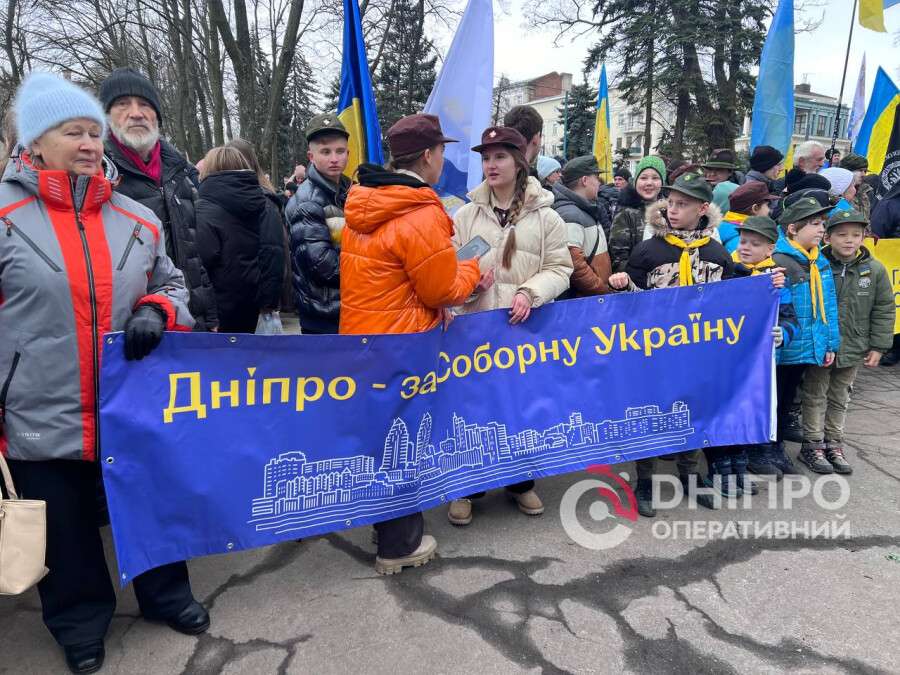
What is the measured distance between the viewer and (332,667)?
2.22m

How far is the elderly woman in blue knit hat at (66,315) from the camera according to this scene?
201 centimetres

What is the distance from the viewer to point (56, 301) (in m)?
2.01

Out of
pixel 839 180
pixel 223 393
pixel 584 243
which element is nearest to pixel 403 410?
pixel 223 393

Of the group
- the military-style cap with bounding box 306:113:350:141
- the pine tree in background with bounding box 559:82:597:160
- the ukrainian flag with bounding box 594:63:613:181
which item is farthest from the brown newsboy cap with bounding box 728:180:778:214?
the pine tree in background with bounding box 559:82:597:160

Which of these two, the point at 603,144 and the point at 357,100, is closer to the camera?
the point at 357,100

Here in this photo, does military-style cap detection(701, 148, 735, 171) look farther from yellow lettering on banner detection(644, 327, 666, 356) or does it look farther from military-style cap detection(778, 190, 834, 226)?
yellow lettering on banner detection(644, 327, 666, 356)

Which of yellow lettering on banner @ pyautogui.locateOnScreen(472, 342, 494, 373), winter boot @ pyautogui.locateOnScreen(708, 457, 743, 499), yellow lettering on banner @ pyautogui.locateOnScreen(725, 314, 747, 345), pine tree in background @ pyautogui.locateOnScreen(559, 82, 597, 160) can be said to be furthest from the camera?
pine tree in background @ pyautogui.locateOnScreen(559, 82, 597, 160)

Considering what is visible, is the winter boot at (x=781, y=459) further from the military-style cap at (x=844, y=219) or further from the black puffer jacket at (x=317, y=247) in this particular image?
the black puffer jacket at (x=317, y=247)

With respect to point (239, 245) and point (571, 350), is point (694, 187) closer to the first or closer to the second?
point (571, 350)

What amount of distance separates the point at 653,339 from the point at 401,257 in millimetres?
1570

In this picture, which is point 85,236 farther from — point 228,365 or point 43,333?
point 228,365

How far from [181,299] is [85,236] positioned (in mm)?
424

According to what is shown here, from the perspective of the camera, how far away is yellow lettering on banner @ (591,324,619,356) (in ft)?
10.6

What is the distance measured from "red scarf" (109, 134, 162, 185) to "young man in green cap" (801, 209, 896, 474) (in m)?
3.98
